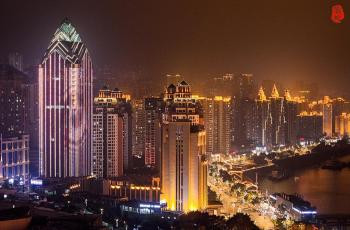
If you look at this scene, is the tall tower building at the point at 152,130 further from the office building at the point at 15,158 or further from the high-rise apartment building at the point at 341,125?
the high-rise apartment building at the point at 341,125

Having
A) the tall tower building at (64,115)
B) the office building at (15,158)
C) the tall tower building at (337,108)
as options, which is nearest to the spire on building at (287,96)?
the tall tower building at (337,108)

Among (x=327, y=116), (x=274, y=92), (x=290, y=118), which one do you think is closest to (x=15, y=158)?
(x=274, y=92)

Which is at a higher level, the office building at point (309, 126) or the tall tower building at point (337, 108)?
the tall tower building at point (337, 108)

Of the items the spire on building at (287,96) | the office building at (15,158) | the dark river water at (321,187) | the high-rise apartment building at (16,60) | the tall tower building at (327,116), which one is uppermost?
the high-rise apartment building at (16,60)

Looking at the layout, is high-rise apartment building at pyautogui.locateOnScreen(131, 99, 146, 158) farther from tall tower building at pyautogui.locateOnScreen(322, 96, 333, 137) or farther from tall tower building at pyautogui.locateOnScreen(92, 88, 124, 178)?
tall tower building at pyautogui.locateOnScreen(322, 96, 333, 137)

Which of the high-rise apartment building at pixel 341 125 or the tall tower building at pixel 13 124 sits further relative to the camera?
the high-rise apartment building at pixel 341 125

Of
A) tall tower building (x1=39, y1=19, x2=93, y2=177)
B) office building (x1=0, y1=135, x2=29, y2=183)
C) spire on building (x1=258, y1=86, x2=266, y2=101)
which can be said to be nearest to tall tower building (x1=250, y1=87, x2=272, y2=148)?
spire on building (x1=258, y1=86, x2=266, y2=101)
